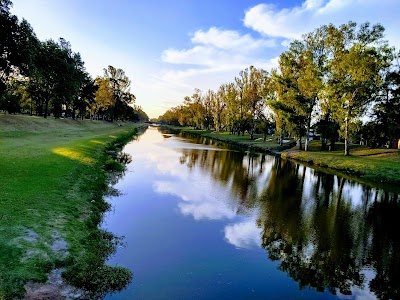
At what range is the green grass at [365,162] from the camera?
37719mm

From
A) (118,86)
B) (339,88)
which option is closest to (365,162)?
(339,88)

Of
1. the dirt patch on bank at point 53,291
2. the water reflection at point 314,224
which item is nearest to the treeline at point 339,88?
the water reflection at point 314,224

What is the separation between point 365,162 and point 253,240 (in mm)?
34211

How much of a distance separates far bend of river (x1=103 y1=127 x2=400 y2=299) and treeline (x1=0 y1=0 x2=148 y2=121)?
99.0 feet

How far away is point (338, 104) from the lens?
165 ft

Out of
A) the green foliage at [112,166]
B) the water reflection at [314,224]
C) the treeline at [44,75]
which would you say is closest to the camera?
the water reflection at [314,224]

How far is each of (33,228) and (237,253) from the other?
8449 mm

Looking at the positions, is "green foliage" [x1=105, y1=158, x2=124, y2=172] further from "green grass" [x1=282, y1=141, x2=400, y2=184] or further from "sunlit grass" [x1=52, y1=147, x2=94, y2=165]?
"green grass" [x1=282, y1=141, x2=400, y2=184]

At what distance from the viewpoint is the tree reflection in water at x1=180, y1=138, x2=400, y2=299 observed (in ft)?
41.5

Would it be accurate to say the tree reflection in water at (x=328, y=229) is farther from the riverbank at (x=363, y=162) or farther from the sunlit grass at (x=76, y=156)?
the sunlit grass at (x=76, y=156)

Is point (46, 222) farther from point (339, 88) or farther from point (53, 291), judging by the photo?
point (339, 88)

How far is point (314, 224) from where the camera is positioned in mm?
19078

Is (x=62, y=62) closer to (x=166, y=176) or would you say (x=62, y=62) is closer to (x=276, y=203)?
(x=166, y=176)

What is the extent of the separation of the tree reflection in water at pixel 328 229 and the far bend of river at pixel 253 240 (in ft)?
0.17
